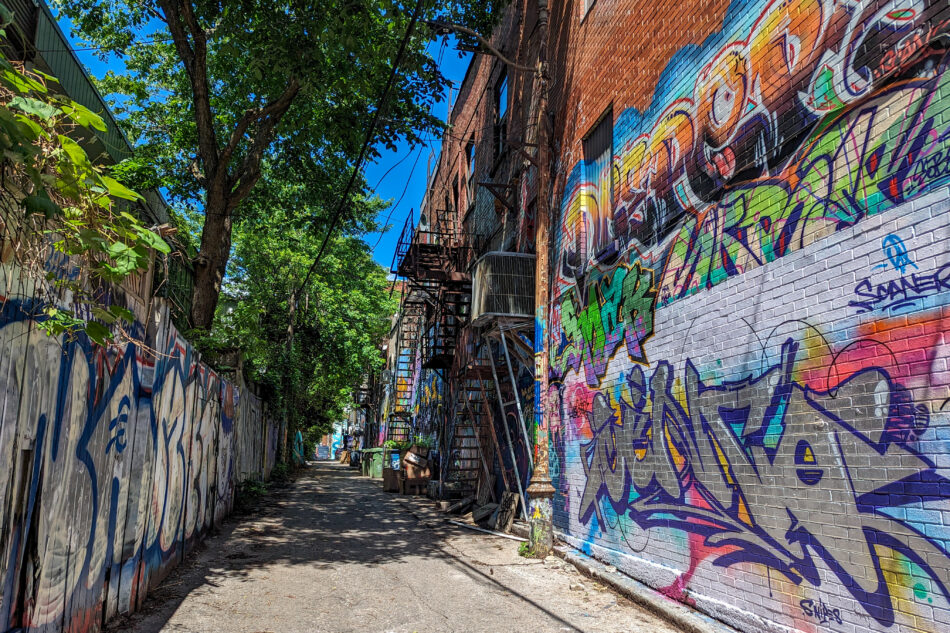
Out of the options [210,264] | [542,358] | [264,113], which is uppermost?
[264,113]

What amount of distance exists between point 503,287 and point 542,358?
1.82 metres

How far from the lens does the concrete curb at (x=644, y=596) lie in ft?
16.9

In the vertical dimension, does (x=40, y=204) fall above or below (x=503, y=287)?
below

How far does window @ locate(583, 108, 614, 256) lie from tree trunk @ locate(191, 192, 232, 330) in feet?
20.4

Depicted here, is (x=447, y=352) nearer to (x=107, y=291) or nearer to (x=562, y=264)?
(x=562, y=264)

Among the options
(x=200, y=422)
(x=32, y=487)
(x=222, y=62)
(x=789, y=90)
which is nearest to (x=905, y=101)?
(x=789, y=90)

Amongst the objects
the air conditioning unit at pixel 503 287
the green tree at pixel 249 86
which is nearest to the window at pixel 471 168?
the green tree at pixel 249 86

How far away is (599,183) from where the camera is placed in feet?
28.6

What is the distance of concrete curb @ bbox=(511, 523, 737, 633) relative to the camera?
5141 mm

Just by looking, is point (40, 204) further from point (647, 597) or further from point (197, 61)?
point (197, 61)

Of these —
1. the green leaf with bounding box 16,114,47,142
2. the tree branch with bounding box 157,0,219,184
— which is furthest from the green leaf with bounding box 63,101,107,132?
the tree branch with bounding box 157,0,219,184

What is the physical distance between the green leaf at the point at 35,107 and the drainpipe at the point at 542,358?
22.9 feet

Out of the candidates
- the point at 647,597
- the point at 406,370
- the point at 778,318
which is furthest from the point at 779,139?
the point at 406,370

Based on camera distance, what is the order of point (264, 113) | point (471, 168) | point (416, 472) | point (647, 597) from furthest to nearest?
point (416, 472)
point (471, 168)
point (264, 113)
point (647, 597)
